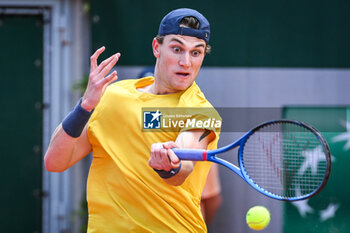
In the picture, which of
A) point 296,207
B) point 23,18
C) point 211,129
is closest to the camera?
point 211,129

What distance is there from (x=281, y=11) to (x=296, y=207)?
172 centimetres

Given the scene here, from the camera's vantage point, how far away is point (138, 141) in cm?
260

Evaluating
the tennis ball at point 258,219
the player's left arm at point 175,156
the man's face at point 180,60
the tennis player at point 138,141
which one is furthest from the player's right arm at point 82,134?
the tennis ball at point 258,219

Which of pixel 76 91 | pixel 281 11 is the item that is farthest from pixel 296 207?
pixel 76 91

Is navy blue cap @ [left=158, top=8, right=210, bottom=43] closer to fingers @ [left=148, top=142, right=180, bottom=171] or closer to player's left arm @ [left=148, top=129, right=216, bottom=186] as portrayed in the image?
player's left arm @ [left=148, top=129, right=216, bottom=186]

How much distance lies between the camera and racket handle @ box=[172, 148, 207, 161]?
2.39 metres

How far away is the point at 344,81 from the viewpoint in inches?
210

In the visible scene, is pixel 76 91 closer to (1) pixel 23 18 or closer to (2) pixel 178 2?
(1) pixel 23 18

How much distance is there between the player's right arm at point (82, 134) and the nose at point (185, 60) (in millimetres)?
276

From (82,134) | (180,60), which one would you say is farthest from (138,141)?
(180,60)

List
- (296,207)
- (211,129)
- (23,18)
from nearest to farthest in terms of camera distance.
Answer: (211,129) < (296,207) < (23,18)

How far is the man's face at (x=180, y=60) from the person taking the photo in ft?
8.62

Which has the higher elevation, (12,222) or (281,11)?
(281,11)

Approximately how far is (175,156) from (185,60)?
1.55ft
